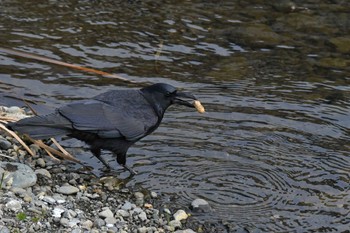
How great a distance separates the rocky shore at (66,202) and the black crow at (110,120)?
33cm

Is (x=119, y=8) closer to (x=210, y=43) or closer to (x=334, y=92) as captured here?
(x=210, y=43)

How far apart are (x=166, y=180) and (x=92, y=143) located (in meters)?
0.73

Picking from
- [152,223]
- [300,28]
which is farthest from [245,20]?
[152,223]

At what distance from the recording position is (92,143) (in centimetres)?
722

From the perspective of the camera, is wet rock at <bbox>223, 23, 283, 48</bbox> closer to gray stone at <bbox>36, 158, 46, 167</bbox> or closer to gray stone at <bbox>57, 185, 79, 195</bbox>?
gray stone at <bbox>36, 158, 46, 167</bbox>

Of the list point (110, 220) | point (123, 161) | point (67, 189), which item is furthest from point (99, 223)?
point (123, 161)

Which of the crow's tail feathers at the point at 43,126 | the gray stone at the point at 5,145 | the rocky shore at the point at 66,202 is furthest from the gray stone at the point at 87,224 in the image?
the gray stone at the point at 5,145

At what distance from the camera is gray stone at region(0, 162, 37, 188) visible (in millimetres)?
6660

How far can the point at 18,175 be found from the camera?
6.74m

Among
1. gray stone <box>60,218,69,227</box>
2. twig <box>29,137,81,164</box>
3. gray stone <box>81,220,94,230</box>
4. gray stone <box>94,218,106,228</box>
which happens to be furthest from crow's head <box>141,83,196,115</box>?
gray stone <box>60,218,69,227</box>

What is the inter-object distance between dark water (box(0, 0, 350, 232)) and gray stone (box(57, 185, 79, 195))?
0.70 m

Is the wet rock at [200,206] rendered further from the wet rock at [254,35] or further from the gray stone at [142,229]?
the wet rock at [254,35]

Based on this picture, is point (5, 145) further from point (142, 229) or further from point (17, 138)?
point (142, 229)

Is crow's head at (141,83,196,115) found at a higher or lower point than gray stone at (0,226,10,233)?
higher
